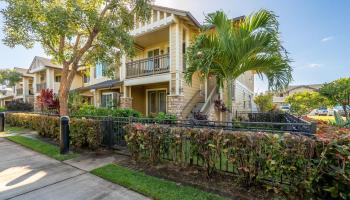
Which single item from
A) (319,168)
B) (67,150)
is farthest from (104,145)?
(319,168)

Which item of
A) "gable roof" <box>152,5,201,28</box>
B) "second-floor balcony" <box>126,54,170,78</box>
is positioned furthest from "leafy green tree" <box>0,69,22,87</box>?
"gable roof" <box>152,5,201,28</box>

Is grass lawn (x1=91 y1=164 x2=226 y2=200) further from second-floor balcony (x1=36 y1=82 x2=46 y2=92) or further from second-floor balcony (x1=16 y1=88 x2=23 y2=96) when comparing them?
second-floor balcony (x1=16 y1=88 x2=23 y2=96)

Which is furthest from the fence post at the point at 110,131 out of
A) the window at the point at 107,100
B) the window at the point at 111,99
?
the window at the point at 107,100

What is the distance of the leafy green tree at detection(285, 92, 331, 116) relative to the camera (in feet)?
49.5

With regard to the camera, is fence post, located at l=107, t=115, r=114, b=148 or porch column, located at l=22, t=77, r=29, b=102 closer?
fence post, located at l=107, t=115, r=114, b=148

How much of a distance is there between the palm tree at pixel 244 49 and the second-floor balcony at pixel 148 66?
451 centimetres

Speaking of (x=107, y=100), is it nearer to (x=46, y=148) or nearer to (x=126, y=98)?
(x=126, y=98)

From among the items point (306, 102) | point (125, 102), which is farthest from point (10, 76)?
point (306, 102)

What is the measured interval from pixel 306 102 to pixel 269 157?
16.4m

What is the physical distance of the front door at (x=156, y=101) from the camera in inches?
599

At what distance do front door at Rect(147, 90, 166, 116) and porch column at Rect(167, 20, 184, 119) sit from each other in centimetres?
410

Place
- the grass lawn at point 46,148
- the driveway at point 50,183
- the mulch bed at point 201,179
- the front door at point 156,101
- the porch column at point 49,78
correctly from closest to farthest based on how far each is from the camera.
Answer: the mulch bed at point 201,179 < the driveway at point 50,183 < the grass lawn at point 46,148 < the front door at point 156,101 < the porch column at point 49,78

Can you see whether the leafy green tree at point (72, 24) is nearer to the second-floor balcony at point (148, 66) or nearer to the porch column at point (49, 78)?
the second-floor balcony at point (148, 66)

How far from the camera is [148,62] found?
527 inches
